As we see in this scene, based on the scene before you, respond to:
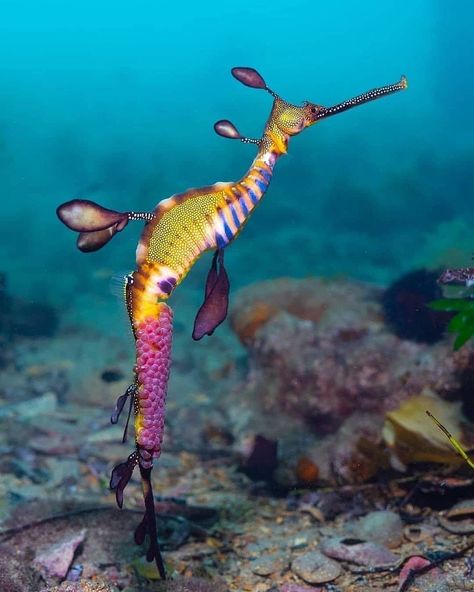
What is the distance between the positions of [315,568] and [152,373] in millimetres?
2133

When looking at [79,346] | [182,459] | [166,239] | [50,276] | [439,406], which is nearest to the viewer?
[166,239]

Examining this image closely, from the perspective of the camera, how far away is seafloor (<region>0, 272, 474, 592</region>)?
3.54 meters

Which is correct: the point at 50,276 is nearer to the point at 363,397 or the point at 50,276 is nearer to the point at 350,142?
the point at 363,397

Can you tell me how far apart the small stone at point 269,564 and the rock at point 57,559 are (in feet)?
4.05

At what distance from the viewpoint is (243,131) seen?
48.2 meters

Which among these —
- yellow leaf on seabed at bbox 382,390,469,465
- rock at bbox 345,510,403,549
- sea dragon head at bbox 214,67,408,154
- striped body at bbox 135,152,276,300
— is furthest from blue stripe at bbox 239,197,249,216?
yellow leaf on seabed at bbox 382,390,469,465

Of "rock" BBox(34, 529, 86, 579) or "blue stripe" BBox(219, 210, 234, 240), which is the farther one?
"rock" BBox(34, 529, 86, 579)

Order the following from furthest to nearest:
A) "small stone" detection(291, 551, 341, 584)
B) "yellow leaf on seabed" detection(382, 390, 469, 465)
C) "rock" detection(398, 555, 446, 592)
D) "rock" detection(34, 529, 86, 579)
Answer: "yellow leaf on seabed" detection(382, 390, 469, 465)
"small stone" detection(291, 551, 341, 584)
"rock" detection(34, 529, 86, 579)
"rock" detection(398, 555, 446, 592)

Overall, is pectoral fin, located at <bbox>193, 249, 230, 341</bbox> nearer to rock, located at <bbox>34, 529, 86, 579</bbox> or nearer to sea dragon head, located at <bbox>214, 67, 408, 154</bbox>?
sea dragon head, located at <bbox>214, 67, 408, 154</bbox>

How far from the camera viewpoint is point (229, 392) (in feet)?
27.7

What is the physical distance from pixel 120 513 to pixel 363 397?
3047 mm

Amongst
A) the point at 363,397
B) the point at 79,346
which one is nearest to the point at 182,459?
the point at 363,397

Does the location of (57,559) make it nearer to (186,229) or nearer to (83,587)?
(83,587)

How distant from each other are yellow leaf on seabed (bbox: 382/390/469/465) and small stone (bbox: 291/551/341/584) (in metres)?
1.30
